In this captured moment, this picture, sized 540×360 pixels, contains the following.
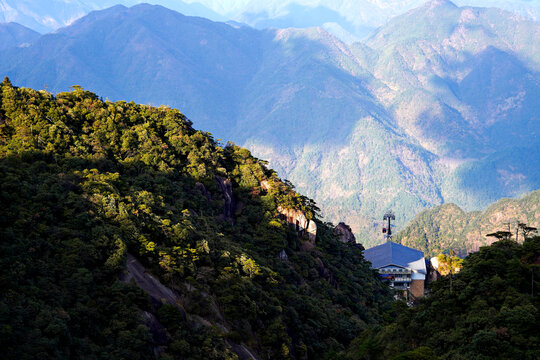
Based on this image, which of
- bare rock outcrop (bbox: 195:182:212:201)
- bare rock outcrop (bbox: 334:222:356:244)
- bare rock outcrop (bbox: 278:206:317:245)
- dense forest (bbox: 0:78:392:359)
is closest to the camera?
dense forest (bbox: 0:78:392:359)

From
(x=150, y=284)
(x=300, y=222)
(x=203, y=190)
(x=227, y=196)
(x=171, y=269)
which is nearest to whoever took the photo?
(x=150, y=284)

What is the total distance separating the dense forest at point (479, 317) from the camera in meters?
33.9

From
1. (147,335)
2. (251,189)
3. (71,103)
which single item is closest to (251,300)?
(147,335)

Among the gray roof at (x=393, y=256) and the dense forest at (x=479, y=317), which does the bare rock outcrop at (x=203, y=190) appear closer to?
the dense forest at (x=479, y=317)

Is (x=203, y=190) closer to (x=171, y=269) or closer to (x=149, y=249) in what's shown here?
(x=149, y=249)

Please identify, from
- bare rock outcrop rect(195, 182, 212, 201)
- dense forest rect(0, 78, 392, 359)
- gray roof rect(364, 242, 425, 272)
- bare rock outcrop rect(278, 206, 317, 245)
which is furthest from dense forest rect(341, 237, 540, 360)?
gray roof rect(364, 242, 425, 272)

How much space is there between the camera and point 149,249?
4259 cm

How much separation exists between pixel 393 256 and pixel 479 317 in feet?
232

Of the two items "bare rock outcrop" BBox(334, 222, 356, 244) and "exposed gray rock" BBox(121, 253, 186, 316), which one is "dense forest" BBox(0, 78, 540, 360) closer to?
"exposed gray rock" BBox(121, 253, 186, 316)

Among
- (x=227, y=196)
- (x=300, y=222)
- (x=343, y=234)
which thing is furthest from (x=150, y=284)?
(x=343, y=234)

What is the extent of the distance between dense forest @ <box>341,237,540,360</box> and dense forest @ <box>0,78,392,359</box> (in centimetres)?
970

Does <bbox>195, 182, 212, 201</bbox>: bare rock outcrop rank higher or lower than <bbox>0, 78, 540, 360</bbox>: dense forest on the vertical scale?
higher

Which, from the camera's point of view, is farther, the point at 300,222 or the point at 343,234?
the point at 343,234

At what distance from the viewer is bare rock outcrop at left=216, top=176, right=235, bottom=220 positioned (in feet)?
225
